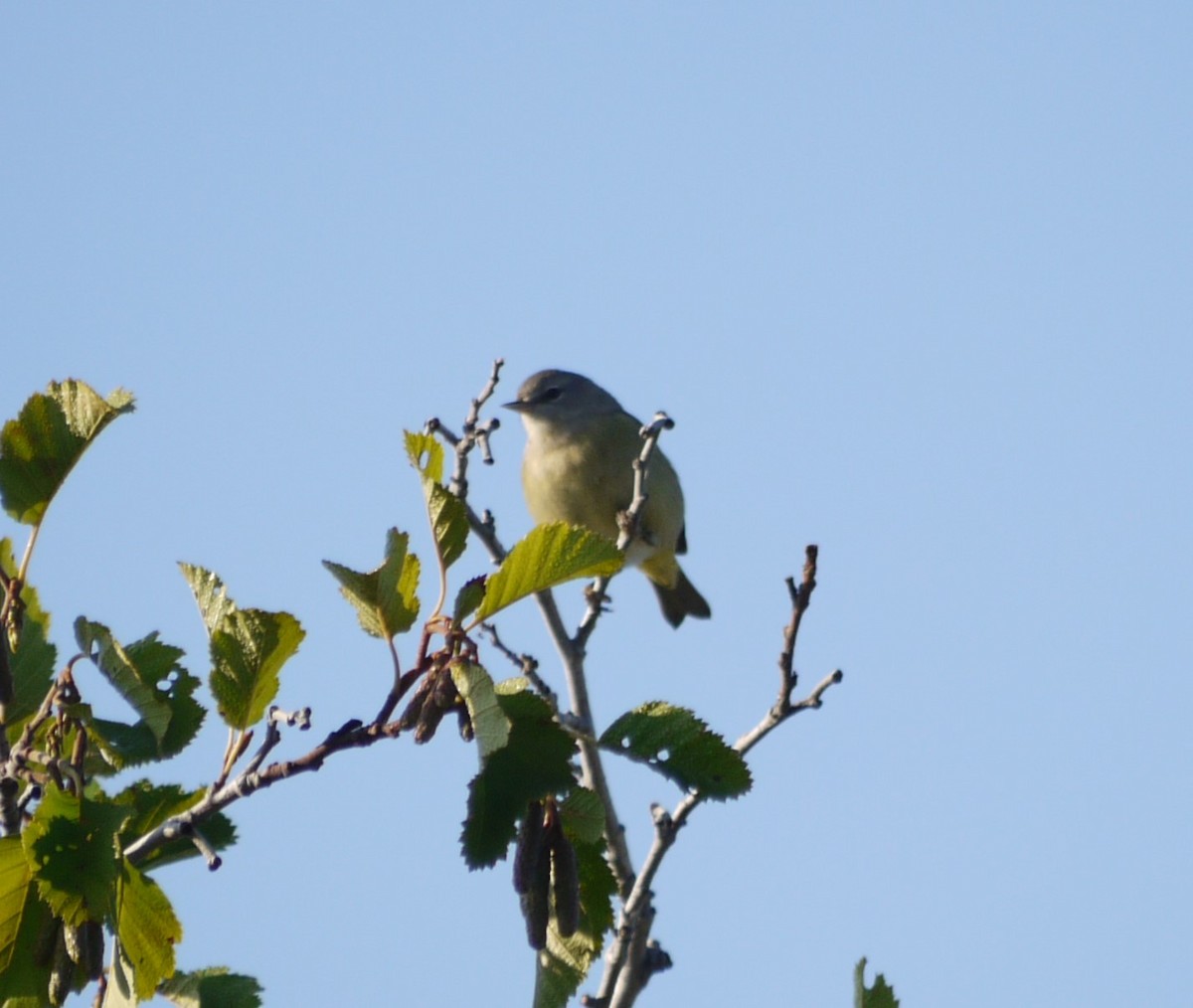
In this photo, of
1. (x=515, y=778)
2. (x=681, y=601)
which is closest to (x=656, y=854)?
(x=515, y=778)

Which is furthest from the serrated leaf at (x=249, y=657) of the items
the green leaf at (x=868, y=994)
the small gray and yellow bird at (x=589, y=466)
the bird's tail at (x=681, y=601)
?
the bird's tail at (x=681, y=601)

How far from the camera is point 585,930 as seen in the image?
281cm

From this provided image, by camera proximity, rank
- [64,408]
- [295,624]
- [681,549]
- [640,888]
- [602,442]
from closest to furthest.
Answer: [295,624]
[64,408]
[640,888]
[602,442]
[681,549]

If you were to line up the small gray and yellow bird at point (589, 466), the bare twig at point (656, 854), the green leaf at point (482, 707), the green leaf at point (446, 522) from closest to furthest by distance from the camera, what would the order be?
the green leaf at point (482, 707), the green leaf at point (446, 522), the bare twig at point (656, 854), the small gray and yellow bird at point (589, 466)

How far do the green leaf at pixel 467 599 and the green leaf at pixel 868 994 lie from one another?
95cm

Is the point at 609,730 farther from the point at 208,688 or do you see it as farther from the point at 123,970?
the point at 123,970

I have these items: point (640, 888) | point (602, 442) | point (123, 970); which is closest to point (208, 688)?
point (123, 970)

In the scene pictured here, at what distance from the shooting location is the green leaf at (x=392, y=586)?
8.28 ft

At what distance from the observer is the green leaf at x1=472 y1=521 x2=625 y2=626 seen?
2.49 meters

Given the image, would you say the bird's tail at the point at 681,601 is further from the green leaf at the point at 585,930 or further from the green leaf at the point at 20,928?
the green leaf at the point at 20,928

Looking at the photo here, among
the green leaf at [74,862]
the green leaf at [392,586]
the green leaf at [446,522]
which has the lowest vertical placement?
the green leaf at [74,862]

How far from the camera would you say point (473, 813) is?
246 centimetres

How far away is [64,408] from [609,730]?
1.15 metres

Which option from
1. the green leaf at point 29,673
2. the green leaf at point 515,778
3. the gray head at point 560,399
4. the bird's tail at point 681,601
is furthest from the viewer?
the bird's tail at point 681,601
